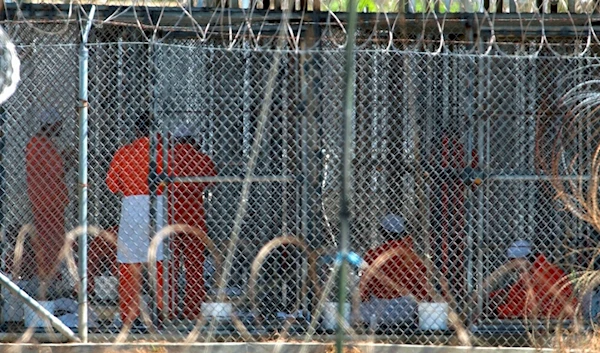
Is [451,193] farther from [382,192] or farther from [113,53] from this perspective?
[113,53]

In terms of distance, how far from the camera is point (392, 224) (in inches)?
313

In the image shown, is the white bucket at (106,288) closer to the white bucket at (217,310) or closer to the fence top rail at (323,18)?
the white bucket at (217,310)

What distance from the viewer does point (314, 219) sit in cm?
740

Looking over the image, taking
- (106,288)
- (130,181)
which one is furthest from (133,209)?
(106,288)

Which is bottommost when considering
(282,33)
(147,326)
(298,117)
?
(147,326)

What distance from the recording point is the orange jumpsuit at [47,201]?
8.14 meters

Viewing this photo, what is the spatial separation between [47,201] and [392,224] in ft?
10.6

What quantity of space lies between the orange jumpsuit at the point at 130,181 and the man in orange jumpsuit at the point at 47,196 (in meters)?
0.85

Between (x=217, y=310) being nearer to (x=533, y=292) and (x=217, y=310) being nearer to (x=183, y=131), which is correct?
(x=183, y=131)

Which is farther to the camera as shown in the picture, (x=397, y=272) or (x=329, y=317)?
(x=397, y=272)

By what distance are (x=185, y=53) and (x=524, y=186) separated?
134 inches

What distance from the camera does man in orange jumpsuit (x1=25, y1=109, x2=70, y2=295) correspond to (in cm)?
812

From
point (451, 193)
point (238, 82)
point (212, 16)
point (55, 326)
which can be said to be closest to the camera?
point (55, 326)

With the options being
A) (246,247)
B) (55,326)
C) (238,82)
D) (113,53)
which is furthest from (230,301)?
(113,53)
